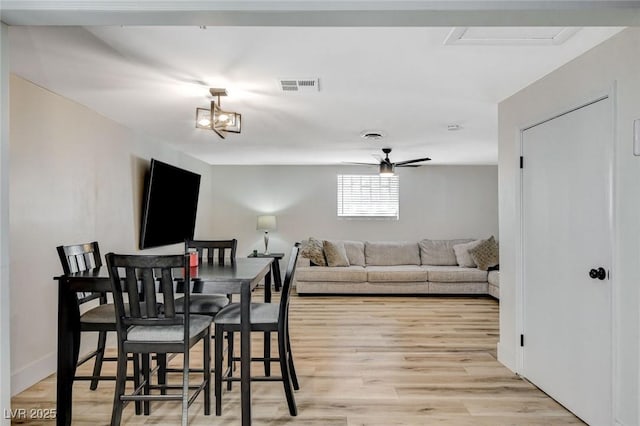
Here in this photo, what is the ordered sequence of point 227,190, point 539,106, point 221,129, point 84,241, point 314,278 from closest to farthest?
point 539,106 < point 221,129 < point 84,241 < point 314,278 < point 227,190

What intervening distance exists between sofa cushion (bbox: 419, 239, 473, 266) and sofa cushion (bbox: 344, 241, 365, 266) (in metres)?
1.07

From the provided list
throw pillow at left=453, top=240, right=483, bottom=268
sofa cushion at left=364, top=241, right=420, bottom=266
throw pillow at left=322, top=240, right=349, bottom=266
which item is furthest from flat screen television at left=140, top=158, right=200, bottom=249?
throw pillow at left=453, top=240, right=483, bottom=268

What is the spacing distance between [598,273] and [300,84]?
2301 millimetres

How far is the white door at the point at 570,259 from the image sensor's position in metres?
2.40

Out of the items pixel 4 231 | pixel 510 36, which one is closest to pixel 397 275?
pixel 510 36

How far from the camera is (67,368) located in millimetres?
2447

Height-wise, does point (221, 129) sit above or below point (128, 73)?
below

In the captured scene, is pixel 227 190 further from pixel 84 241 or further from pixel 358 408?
pixel 358 408

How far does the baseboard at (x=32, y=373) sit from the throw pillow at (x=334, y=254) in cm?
419

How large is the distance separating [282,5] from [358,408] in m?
2.38

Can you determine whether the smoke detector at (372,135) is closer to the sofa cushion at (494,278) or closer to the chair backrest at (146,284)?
the sofa cushion at (494,278)

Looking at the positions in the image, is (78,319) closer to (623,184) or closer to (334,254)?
(623,184)

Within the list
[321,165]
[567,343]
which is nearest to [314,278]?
[321,165]

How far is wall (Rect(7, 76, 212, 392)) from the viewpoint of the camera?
9.80ft
